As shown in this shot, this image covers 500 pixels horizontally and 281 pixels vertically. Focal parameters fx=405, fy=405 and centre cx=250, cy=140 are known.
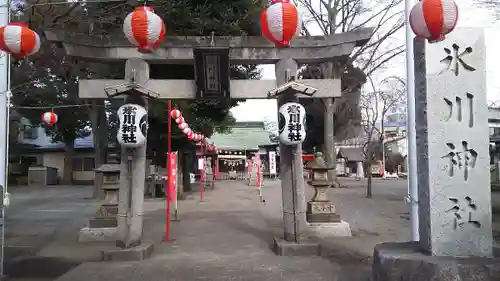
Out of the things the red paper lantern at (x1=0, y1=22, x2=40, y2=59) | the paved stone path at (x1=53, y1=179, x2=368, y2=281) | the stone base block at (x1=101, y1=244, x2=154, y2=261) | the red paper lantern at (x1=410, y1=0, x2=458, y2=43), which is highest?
the red paper lantern at (x1=0, y1=22, x2=40, y2=59)

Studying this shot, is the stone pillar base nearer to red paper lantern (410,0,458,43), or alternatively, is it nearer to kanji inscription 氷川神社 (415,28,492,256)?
kanji inscription 氷川神社 (415,28,492,256)

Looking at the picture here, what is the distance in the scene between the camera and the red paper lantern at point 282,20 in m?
6.50

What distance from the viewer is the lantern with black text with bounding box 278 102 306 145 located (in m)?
8.30

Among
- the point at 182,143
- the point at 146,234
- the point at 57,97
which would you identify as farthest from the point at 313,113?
the point at 146,234

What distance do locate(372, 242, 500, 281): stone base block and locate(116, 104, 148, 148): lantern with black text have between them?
508cm

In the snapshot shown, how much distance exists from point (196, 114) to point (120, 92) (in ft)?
38.4

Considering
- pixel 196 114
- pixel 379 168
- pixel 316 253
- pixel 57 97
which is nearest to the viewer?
pixel 316 253

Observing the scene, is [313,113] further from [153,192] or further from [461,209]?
[461,209]

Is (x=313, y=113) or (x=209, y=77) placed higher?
(x=313, y=113)

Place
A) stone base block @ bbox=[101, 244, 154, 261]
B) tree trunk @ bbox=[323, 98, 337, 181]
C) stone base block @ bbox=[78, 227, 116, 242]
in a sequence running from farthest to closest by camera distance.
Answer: tree trunk @ bbox=[323, 98, 337, 181]
stone base block @ bbox=[78, 227, 116, 242]
stone base block @ bbox=[101, 244, 154, 261]

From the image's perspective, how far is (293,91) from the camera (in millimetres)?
8383

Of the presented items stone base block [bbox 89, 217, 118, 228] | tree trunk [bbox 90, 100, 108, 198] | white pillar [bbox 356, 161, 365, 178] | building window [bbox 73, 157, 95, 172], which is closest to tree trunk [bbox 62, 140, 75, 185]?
building window [bbox 73, 157, 95, 172]

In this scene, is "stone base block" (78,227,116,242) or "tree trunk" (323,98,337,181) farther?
"tree trunk" (323,98,337,181)

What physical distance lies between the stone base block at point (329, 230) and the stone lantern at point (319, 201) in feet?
0.87
